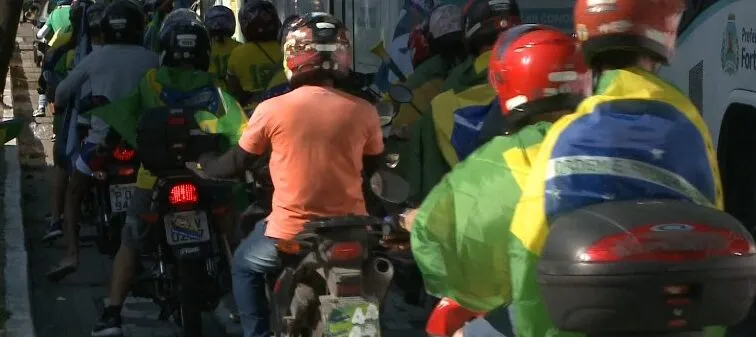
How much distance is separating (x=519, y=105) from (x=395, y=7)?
360 inches

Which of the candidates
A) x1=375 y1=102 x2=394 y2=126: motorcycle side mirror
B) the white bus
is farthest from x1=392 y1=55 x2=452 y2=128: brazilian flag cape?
x1=375 y1=102 x2=394 y2=126: motorcycle side mirror

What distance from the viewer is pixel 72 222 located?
10477 millimetres

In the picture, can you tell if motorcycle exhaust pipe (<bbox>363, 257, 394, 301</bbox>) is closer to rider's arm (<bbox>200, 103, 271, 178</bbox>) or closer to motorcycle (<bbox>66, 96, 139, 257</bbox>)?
rider's arm (<bbox>200, 103, 271, 178</bbox>)

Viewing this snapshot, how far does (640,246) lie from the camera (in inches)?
126

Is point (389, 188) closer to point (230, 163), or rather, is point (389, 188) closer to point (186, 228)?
point (230, 163)

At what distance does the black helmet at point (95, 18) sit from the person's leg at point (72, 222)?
3.07ft

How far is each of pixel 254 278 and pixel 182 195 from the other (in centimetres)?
160

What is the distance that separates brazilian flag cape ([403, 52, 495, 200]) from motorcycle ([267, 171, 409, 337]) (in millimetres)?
832

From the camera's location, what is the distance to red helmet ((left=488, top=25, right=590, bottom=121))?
3.92 m

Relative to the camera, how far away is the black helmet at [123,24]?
9.60 m

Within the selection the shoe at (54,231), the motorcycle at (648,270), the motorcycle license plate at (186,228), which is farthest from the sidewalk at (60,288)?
the motorcycle at (648,270)

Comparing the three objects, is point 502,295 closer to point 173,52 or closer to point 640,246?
point 640,246

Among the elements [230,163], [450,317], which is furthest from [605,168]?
[230,163]

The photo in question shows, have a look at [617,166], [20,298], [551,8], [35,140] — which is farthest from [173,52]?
[35,140]
